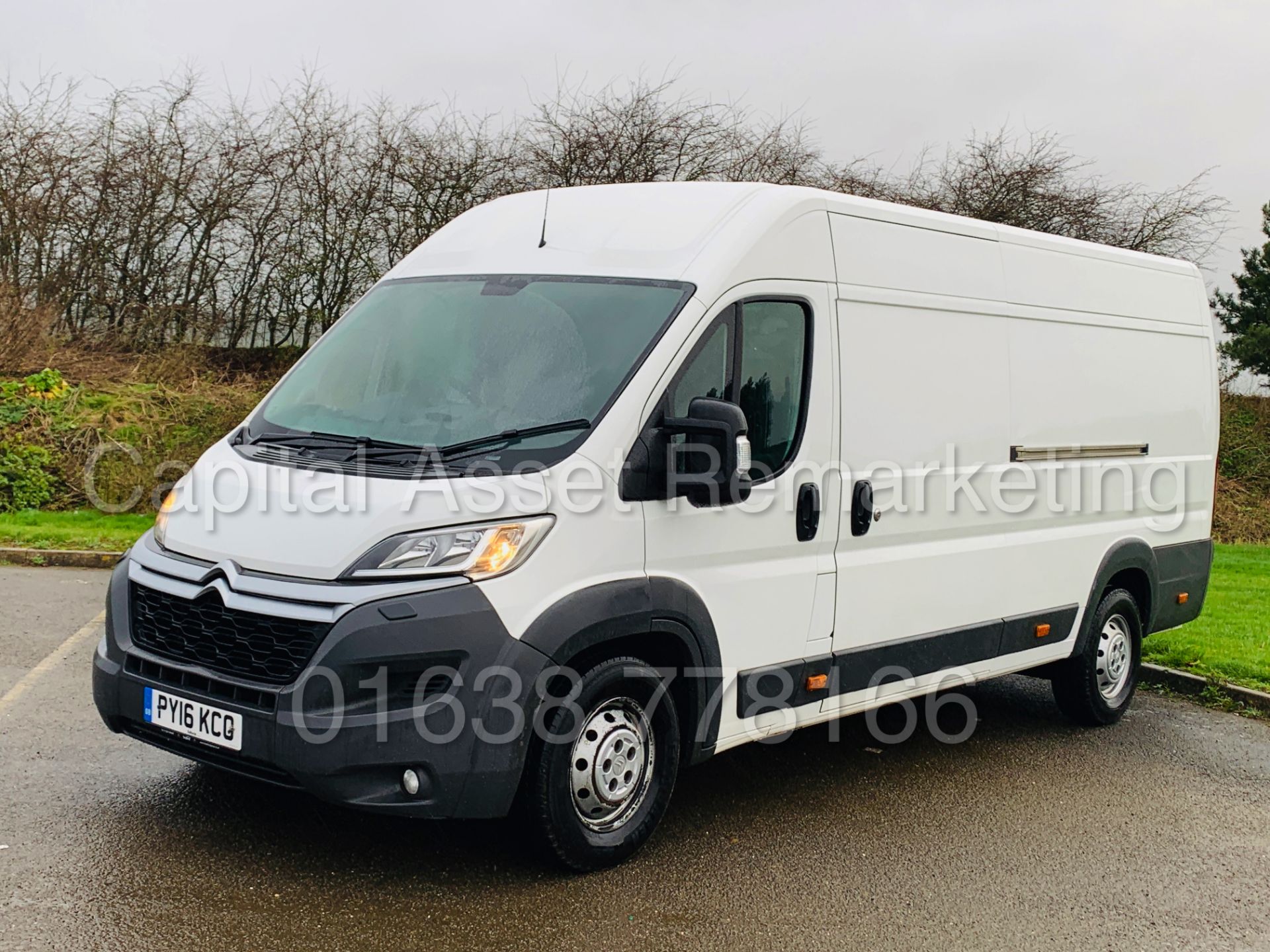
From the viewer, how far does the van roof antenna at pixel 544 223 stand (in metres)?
5.61

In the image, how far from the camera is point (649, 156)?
1861cm

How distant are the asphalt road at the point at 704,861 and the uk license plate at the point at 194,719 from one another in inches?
20.3

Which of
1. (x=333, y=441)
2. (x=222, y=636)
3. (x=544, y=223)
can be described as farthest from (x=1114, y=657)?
(x=222, y=636)

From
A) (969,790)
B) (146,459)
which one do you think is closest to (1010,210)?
(146,459)

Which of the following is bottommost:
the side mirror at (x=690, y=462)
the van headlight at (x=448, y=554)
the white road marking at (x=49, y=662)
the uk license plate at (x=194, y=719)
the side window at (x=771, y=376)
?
the white road marking at (x=49, y=662)

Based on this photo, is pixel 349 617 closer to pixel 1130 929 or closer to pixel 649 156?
pixel 1130 929

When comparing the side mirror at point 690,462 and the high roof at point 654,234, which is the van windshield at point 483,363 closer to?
the high roof at point 654,234

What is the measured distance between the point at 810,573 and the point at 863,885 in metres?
1.25

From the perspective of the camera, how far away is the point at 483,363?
5.17 meters

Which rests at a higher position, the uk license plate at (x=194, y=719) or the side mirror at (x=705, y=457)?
the side mirror at (x=705, y=457)

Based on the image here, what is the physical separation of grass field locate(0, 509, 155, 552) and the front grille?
7.35 metres

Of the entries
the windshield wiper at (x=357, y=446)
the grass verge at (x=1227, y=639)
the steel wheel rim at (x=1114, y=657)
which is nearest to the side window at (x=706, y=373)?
the windshield wiper at (x=357, y=446)

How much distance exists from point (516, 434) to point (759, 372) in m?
1.11

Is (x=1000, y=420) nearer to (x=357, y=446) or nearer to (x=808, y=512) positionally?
(x=808, y=512)
